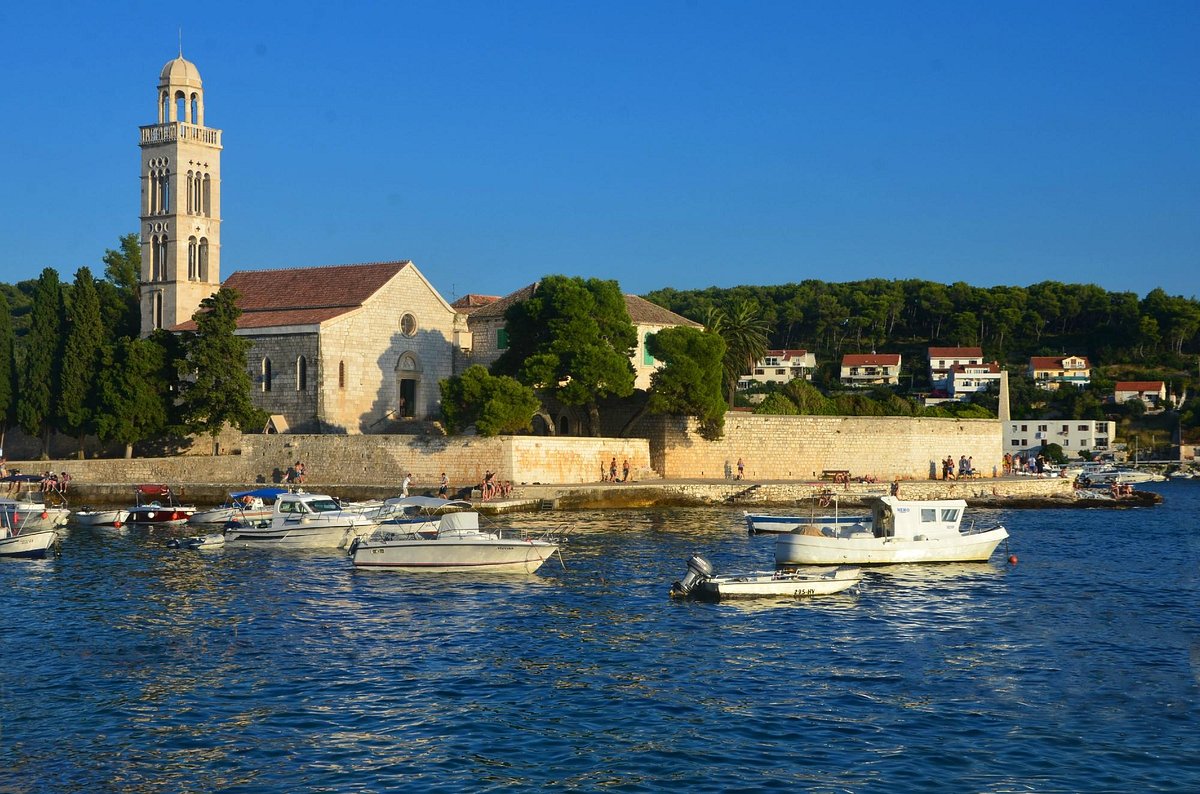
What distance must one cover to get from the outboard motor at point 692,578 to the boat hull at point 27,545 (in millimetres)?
15693

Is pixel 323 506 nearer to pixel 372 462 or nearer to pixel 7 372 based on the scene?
pixel 372 462

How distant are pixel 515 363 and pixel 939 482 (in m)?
17.3

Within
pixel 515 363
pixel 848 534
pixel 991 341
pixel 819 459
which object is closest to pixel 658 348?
pixel 515 363

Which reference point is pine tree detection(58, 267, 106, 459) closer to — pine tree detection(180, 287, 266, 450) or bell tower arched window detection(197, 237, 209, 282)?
pine tree detection(180, 287, 266, 450)

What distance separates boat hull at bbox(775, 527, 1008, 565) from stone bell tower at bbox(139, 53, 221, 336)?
1342 inches

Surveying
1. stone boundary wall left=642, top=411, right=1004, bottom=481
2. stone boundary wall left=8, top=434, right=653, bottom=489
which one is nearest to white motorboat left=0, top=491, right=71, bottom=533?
stone boundary wall left=8, top=434, right=653, bottom=489

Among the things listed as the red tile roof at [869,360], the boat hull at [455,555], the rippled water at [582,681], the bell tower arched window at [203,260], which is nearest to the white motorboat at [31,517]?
the rippled water at [582,681]

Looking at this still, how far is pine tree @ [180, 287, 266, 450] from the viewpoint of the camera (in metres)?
47.5

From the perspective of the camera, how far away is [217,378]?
157ft

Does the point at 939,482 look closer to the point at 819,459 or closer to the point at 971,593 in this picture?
the point at 819,459

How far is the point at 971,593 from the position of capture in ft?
86.1

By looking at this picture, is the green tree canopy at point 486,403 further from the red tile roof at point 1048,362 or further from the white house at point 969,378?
the red tile roof at point 1048,362

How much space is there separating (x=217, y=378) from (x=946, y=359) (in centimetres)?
8818

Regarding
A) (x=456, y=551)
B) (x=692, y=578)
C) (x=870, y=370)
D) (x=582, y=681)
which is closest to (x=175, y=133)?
(x=456, y=551)
